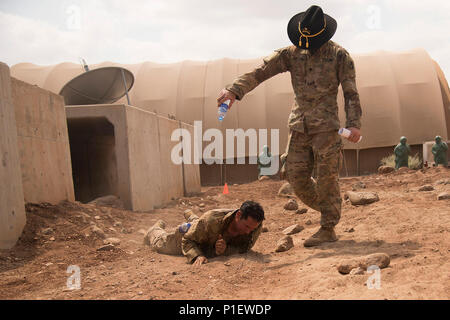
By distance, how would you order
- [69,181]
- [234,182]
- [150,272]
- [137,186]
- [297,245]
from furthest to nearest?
1. [234,182]
2. [137,186]
3. [69,181]
4. [297,245]
5. [150,272]

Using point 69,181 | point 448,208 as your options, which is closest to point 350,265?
point 448,208

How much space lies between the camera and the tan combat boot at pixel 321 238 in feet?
11.8

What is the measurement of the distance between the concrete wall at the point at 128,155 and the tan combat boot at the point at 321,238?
354 cm

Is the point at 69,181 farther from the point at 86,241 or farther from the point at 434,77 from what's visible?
the point at 434,77

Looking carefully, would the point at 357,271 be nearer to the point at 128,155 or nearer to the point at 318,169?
the point at 318,169

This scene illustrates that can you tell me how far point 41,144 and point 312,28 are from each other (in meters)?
3.45

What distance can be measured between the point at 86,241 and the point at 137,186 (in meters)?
2.30

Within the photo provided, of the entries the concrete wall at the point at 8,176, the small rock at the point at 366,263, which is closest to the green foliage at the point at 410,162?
the small rock at the point at 366,263

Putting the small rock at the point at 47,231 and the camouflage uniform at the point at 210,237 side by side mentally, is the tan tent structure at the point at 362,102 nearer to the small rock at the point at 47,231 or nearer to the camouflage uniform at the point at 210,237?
the small rock at the point at 47,231

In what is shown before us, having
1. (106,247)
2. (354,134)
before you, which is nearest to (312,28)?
(354,134)

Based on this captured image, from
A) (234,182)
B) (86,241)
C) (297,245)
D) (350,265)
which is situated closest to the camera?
(350,265)

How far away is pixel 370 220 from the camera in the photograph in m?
4.32

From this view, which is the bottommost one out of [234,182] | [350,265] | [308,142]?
[234,182]

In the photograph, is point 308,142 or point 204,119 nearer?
point 308,142
